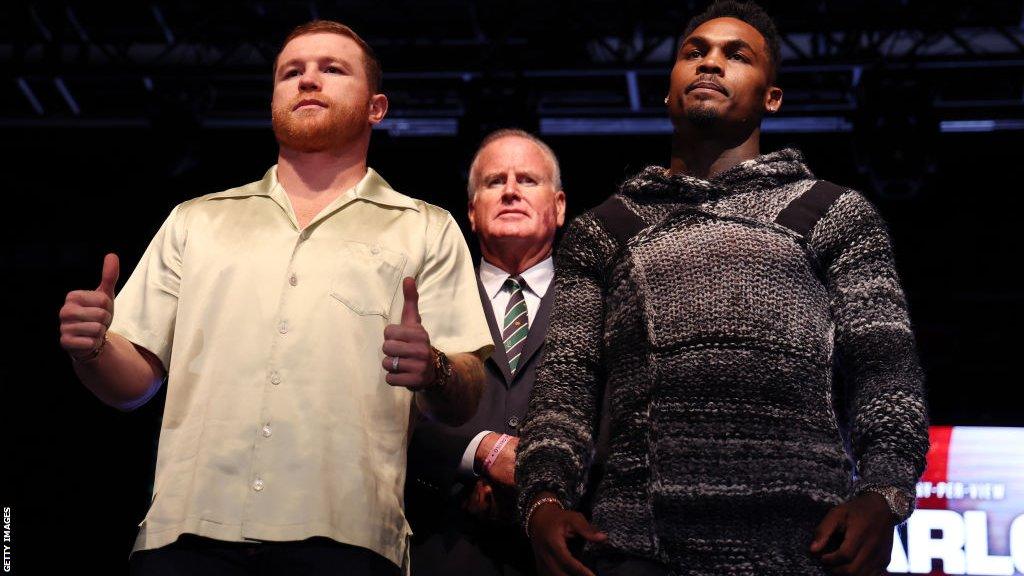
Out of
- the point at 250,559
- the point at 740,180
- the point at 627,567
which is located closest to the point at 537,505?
the point at 627,567

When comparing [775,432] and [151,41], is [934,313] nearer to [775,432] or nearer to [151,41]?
[151,41]

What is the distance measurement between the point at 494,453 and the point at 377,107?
2.85 feet

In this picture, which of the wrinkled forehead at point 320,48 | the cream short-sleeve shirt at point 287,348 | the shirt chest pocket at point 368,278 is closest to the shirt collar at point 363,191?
the cream short-sleeve shirt at point 287,348

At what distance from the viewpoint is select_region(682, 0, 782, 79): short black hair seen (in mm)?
2568

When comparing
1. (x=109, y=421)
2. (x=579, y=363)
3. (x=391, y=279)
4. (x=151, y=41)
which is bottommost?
(x=579, y=363)

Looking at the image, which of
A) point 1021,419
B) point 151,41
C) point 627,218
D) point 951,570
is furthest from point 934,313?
point 627,218

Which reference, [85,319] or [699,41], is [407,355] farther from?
[699,41]

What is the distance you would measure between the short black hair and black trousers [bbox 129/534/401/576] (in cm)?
132

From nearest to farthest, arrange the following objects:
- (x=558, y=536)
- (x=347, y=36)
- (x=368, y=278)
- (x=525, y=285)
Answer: (x=558, y=536), (x=368, y=278), (x=347, y=36), (x=525, y=285)

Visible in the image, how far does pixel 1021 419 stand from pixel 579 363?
17.5 feet

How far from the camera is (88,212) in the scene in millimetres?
8031

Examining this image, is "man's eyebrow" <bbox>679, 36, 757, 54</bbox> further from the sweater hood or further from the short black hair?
the sweater hood

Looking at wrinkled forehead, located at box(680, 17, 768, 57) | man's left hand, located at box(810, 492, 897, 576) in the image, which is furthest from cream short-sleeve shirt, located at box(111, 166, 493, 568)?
man's left hand, located at box(810, 492, 897, 576)

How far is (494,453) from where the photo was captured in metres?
2.85
